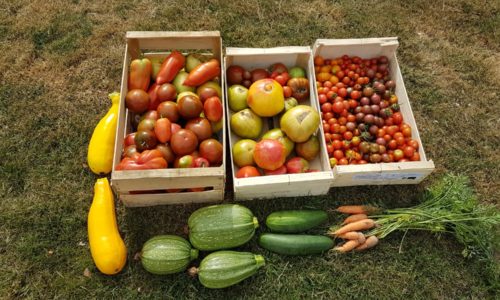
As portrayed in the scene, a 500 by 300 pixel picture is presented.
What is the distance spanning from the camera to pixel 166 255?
2.75 metres

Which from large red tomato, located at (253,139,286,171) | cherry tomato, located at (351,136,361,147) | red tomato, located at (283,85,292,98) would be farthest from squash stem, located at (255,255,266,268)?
red tomato, located at (283,85,292,98)

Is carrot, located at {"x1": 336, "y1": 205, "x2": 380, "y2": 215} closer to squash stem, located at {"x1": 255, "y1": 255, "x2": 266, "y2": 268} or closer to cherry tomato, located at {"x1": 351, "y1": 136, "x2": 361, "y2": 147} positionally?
cherry tomato, located at {"x1": 351, "y1": 136, "x2": 361, "y2": 147}

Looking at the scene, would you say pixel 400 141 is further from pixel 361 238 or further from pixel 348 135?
pixel 361 238

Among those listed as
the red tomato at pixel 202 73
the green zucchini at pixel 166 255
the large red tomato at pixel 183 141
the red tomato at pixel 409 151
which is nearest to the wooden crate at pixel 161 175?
the red tomato at pixel 202 73

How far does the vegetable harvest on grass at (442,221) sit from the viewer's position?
10.1 feet

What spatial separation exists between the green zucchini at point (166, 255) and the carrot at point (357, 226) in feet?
3.86

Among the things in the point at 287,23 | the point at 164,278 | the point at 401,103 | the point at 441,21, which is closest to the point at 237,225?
the point at 164,278

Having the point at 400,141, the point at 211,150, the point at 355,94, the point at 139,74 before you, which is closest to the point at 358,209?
the point at 400,141

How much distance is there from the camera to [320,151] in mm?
3279

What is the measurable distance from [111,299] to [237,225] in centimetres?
111

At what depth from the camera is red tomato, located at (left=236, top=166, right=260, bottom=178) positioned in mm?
2967

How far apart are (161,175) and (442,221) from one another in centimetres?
227

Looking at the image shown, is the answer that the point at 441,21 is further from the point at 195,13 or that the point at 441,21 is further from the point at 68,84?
the point at 68,84

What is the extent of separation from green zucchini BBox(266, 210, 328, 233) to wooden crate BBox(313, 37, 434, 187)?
0.36 m
